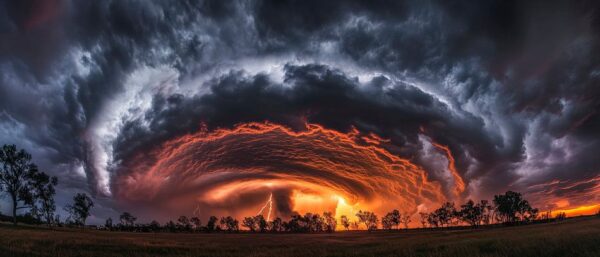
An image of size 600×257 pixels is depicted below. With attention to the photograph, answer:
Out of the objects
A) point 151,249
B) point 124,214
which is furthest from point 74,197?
point 151,249

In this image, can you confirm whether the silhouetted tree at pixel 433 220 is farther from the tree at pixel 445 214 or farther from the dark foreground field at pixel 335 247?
the dark foreground field at pixel 335 247

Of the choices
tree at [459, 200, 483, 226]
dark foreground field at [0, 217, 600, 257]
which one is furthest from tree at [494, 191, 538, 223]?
dark foreground field at [0, 217, 600, 257]

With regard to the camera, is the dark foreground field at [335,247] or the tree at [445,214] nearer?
the dark foreground field at [335,247]

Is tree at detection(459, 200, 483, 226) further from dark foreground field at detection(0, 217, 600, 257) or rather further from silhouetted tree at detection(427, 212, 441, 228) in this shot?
dark foreground field at detection(0, 217, 600, 257)

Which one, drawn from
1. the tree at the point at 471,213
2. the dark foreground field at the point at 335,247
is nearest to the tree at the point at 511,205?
the tree at the point at 471,213

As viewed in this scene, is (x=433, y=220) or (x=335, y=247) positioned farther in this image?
(x=433, y=220)

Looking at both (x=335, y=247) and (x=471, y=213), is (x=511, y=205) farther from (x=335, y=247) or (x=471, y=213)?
(x=335, y=247)

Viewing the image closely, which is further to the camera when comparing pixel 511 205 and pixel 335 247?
pixel 511 205

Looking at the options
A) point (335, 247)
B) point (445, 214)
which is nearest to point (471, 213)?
point (445, 214)

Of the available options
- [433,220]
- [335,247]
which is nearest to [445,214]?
[433,220]

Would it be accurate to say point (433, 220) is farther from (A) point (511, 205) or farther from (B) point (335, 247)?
(B) point (335, 247)

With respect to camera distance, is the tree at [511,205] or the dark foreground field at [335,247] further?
the tree at [511,205]

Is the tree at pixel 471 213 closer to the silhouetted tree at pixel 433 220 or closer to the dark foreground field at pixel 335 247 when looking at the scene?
the silhouetted tree at pixel 433 220

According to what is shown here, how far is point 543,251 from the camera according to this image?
17.4 m
